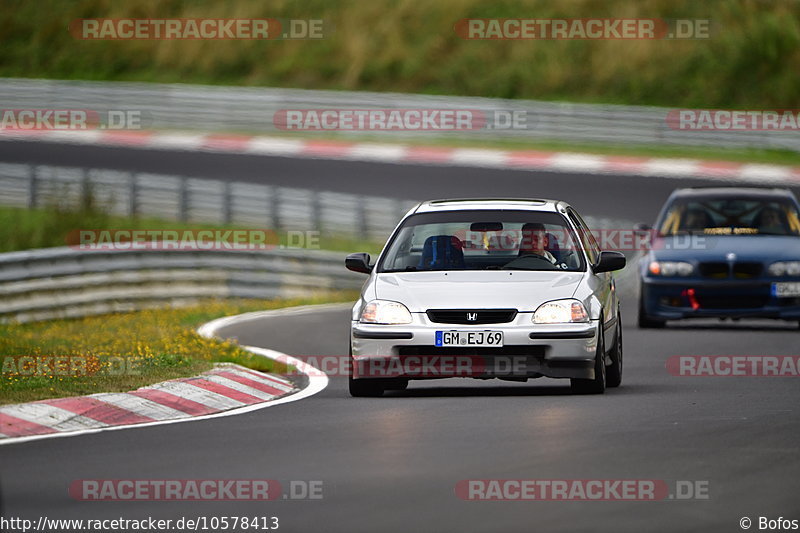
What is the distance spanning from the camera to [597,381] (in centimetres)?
1272

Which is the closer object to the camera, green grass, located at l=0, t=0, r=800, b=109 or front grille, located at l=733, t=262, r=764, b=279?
front grille, located at l=733, t=262, r=764, b=279

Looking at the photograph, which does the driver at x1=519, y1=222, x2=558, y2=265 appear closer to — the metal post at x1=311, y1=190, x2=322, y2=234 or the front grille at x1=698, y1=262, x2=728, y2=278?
the front grille at x1=698, y1=262, x2=728, y2=278

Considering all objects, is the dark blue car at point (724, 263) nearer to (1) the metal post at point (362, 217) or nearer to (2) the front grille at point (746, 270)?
(2) the front grille at point (746, 270)

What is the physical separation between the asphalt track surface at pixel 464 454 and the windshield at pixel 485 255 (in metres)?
0.95

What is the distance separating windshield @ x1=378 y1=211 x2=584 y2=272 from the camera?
13.1 meters

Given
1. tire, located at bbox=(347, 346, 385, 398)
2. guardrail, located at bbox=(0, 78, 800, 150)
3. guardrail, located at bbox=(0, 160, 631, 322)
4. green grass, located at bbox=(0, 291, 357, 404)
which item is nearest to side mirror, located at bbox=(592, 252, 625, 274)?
tire, located at bbox=(347, 346, 385, 398)

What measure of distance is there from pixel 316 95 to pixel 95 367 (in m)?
28.2

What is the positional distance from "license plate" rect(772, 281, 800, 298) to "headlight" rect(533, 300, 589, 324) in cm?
675

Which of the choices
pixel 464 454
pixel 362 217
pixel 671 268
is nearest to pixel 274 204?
pixel 362 217

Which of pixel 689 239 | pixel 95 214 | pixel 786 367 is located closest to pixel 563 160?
pixel 95 214

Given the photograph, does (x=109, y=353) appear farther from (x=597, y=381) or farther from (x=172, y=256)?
(x=172, y=256)

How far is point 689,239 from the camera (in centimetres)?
1936

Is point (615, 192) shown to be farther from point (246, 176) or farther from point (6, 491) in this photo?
point (6, 491)

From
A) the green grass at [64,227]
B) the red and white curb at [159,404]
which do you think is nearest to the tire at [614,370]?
the red and white curb at [159,404]
